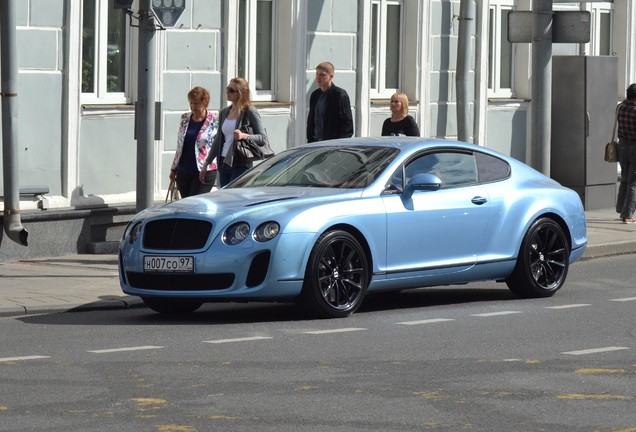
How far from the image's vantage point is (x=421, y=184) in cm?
1340

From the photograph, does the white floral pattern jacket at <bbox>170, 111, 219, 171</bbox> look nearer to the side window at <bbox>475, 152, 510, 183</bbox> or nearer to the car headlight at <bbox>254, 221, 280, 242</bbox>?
the side window at <bbox>475, 152, 510, 183</bbox>

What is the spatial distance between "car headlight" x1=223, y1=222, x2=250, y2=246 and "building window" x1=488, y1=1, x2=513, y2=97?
1364 cm

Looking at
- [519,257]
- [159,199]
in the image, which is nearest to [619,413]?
[519,257]

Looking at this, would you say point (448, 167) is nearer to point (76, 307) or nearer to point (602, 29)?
point (76, 307)

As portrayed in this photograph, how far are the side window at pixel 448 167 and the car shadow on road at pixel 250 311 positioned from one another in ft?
3.26

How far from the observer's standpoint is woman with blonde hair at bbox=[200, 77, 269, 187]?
17.0 meters

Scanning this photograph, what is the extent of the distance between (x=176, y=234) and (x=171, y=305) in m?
0.80

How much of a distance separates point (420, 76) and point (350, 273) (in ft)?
36.7

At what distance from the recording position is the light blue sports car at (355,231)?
492 inches

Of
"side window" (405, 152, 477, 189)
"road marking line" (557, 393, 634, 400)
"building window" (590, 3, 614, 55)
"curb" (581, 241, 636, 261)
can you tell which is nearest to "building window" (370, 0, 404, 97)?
"building window" (590, 3, 614, 55)

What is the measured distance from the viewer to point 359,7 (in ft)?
73.5

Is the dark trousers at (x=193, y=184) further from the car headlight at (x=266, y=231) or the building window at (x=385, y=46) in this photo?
the building window at (x=385, y=46)

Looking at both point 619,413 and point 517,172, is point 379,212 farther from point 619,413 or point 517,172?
point 619,413

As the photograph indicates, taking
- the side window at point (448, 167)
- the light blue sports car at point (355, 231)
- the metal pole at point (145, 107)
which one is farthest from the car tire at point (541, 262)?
the metal pole at point (145, 107)
